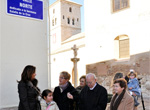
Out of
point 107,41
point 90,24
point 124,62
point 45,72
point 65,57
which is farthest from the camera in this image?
point 65,57

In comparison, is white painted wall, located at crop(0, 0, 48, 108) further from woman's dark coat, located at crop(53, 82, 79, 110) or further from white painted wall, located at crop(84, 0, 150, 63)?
white painted wall, located at crop(84, 0, 150, 63)

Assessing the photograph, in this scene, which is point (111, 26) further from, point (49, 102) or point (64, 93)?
point (49, 102)

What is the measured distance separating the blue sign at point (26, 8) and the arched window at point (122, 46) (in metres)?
9.82

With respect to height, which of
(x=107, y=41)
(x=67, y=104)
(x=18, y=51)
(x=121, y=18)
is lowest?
(x=67, y=104)

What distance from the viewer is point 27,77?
3.59m

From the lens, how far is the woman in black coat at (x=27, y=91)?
3492 millimetres

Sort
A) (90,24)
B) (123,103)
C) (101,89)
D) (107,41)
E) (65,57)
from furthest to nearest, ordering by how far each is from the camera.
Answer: (65,57)
(90,24)
(107,41)
(101,89)
(123,103)

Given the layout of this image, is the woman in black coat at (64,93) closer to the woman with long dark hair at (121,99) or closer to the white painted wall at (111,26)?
the woman with long dark hair at (121,99)

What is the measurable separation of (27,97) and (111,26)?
12.6m

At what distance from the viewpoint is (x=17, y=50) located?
18.5 feet

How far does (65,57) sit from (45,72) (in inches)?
720

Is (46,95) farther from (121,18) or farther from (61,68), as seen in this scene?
(61,68)

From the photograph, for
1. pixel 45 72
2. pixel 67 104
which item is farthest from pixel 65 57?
pixel 67 104

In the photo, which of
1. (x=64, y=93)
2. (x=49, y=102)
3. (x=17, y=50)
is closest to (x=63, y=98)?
(x=64, y=93)
